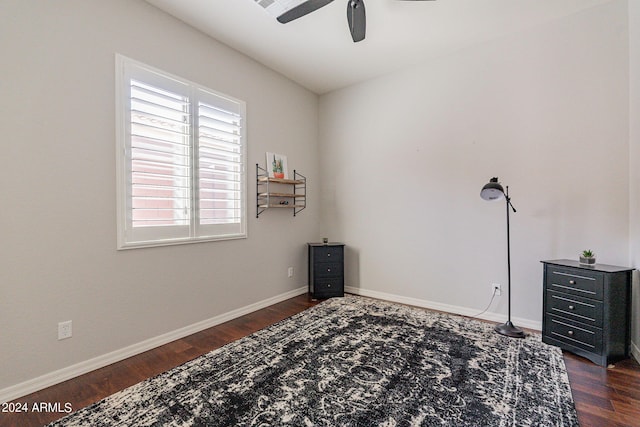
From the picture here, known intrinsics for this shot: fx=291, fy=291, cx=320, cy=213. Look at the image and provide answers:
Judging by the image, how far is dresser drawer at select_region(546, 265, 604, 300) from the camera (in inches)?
87.0

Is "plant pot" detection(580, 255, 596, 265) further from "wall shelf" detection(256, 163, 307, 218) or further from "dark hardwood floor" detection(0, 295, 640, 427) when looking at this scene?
"wall shelf" detection(256, 163, 307, 218)

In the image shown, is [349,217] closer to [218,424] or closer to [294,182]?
[294,182]

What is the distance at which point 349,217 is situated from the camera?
4.20 meters

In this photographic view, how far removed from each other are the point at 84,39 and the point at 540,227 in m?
4.19

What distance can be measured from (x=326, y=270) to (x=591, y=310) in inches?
101

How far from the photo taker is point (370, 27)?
2818mm

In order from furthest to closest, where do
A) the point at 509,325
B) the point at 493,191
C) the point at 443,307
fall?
1. the point at 443,307
2. the point at 509,325
3. the point at 493,191

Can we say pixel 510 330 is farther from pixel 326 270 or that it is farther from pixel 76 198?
pixel 76 198

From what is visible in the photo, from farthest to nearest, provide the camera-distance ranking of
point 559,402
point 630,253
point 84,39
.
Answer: point 630,253 < point 84,39 < point 559,402

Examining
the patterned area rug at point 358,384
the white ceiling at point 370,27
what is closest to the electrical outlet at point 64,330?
the patterned area rug at point 358,384

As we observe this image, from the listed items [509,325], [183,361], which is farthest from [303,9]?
[509,325]

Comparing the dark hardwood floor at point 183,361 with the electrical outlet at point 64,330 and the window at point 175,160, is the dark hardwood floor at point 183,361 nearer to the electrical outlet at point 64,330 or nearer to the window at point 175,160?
the electrical outlet at point 64,330

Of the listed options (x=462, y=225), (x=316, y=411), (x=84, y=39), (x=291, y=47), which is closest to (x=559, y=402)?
(x=316, y=411)

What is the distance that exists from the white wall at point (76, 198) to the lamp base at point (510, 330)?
110 inches
